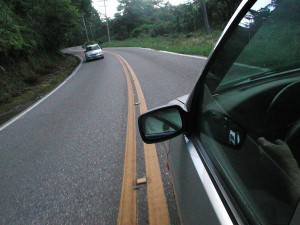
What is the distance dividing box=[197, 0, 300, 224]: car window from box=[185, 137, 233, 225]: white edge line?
0.21 ft

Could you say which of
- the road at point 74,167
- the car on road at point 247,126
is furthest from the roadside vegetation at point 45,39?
the car on road at point 247,126

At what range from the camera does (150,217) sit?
2.27 meters

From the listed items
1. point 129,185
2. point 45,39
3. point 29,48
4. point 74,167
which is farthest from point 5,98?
point 45,39

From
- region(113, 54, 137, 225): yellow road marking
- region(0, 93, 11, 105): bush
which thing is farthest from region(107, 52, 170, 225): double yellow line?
region(0, 93, 11, 105): bush

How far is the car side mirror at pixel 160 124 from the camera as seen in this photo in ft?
5.33

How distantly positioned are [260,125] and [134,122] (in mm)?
4027

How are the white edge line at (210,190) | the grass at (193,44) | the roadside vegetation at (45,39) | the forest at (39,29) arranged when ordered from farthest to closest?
the grass at (193,44), the forest at (39,29), the roadside vegetation at (45,39), the white edge line at (210,190)

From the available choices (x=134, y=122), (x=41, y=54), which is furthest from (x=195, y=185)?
(x=41, y=54)

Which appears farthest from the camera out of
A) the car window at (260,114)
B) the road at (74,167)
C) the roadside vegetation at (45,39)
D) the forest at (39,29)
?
the forest at (39,29)

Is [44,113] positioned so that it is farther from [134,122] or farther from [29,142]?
[134,122]

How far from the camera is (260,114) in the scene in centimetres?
103

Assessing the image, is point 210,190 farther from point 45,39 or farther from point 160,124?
point 45,39

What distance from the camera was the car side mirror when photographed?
64.0 inches

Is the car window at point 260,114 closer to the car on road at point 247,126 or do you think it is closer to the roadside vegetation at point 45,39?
the car on road at point 247,126
